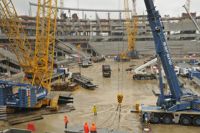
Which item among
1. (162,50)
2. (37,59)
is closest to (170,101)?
(162,50)

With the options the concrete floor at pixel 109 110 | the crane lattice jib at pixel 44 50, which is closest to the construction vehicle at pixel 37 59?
the crane lattice jib at pixel 44 50

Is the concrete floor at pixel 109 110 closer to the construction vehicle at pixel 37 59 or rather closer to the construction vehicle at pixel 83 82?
the construction vehicle at pixel 83 82

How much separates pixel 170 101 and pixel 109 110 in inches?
258

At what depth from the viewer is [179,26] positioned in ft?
388

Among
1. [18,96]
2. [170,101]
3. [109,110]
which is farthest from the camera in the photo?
[109,110]

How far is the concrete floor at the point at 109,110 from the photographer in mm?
21016

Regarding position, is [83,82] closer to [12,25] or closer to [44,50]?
[44,50]

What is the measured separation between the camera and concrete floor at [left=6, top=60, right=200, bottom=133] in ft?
68.9

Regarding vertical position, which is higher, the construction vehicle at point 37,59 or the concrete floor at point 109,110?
the construction vehicle at point 37,59

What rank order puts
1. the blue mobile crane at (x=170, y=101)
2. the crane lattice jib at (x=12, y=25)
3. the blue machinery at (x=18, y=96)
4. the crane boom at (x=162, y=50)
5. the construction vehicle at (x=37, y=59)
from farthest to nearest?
the crane lattice jib at (x=12, y=25), the construction vehicle at (x=37, y=59), the blue machinery at (x=18, y=96), the crane boom at (x=162, y=50), the blue mobile crane at (x=170, y=101)

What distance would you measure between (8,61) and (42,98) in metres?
34.8

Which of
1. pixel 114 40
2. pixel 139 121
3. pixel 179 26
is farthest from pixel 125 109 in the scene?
pixel 179 26

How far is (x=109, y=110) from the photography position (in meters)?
26.6

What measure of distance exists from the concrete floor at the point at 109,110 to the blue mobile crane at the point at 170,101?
59cm
